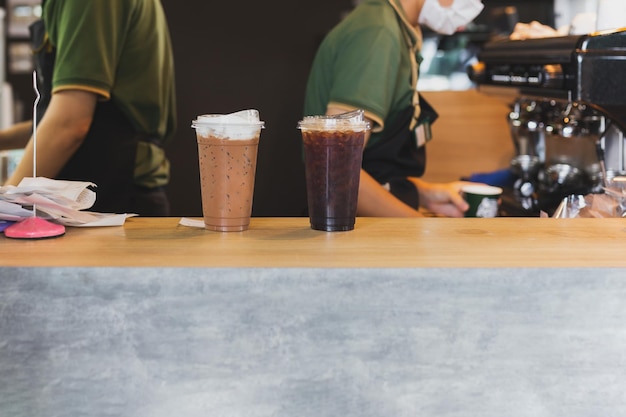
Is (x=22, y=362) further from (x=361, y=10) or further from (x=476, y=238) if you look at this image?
(x=361, y=10)

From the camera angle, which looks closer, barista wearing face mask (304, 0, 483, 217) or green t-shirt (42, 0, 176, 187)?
barista wearing face mask (304, 0, 483, 217)

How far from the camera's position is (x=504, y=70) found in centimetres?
277

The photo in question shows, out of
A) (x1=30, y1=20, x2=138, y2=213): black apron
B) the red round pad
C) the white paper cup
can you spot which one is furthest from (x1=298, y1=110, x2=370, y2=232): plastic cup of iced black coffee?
(x1=30, y1=20, x2=138, y2=213): black apron

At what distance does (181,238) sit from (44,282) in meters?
0.26

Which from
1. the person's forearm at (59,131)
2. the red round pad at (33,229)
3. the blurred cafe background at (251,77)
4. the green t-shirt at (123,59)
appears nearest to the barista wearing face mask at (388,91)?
the green t-shirt at (123,59)

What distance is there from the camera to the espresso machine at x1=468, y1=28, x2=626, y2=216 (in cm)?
205

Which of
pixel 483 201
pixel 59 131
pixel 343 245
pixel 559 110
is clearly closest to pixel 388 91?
pixel 483 201

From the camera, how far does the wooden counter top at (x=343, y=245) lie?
121cm

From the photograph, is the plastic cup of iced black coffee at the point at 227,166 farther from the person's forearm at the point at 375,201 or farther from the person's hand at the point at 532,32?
the person's hand at the point at 532,32

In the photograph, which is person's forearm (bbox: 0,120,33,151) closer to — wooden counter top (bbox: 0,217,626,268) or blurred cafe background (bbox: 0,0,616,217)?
blurred cafe background (bbox: 0,0,616,217)

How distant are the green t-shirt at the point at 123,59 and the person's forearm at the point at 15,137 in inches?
20.4

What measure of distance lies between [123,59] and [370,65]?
2.66ft

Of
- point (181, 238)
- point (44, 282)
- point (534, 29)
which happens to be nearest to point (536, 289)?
point (181, 238)

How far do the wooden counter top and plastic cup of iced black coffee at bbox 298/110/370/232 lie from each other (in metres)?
0.03
